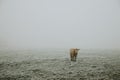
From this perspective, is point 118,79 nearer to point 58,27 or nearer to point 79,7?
point 58,27

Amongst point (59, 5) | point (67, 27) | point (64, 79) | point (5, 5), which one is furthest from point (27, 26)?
point (64, 79)

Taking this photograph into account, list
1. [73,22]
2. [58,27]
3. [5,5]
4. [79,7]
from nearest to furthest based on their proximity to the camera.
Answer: [5,5] < [58,27] < [73,22] < [79,7]

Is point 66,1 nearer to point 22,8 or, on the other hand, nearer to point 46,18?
point 46,18

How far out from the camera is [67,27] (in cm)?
7844

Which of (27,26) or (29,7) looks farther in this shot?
(29,7)

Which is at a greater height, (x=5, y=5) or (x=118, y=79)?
(x=5, y=5)

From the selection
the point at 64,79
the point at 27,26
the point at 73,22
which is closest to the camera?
the point at 64,79

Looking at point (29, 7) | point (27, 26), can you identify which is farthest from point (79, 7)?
point (27, 26)

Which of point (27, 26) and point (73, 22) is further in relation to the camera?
point (73, 22)

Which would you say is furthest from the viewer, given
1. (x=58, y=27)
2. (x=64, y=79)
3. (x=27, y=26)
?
(x=58, y=27)

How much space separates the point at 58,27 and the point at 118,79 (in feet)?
234

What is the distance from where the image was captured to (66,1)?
301ft

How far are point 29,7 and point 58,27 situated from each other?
16075 mm

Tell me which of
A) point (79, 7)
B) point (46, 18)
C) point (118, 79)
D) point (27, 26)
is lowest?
point (118, 79)
